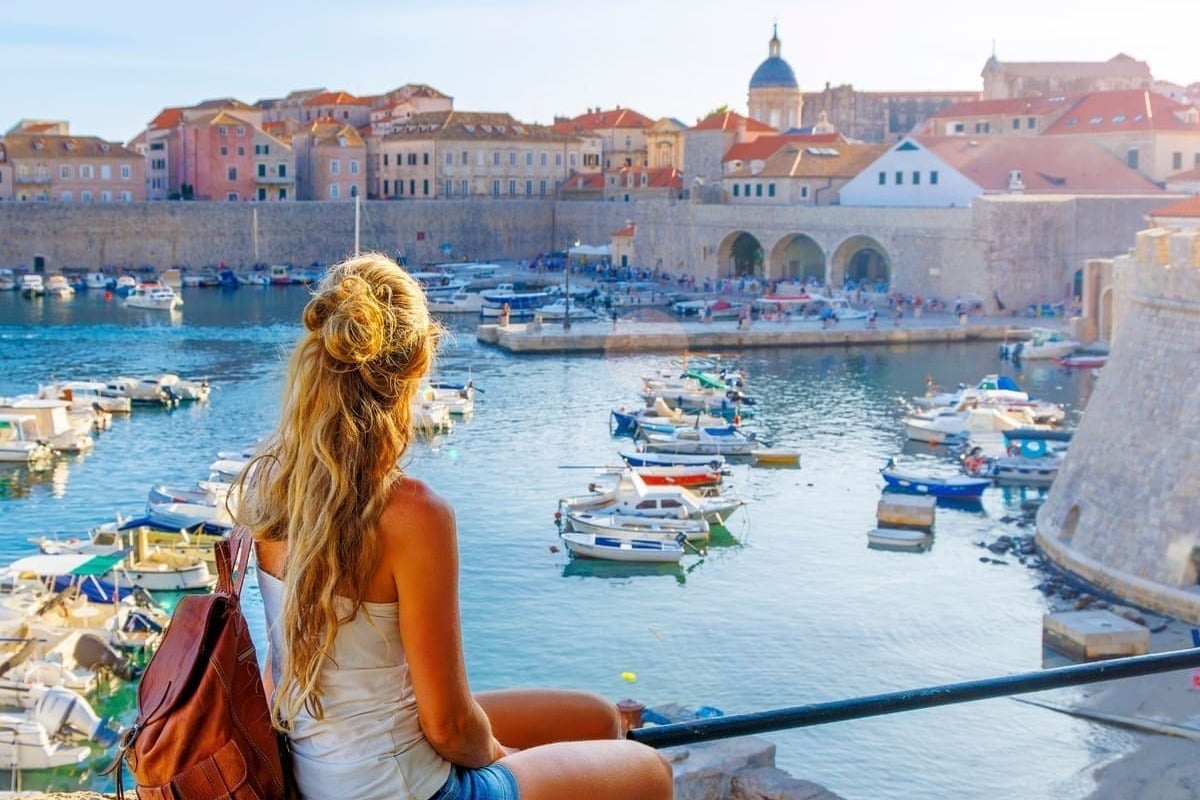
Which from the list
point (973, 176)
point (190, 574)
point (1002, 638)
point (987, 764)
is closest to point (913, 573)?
point (1002, 638)

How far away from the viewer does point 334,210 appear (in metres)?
45.2

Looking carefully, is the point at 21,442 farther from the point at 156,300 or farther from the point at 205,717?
the point at 205,717

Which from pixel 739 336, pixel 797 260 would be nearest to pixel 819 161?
pixel 797 260

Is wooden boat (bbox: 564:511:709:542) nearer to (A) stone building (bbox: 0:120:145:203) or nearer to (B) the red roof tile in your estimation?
(A) stone building (bbox: 0:120:145:203)

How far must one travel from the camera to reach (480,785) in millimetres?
1642

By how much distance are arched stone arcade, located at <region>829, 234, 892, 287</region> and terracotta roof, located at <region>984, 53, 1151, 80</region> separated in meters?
15.7

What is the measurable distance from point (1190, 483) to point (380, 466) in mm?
10166

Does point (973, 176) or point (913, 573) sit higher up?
point (973, 176)

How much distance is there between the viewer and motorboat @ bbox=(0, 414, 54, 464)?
1925 centimetres

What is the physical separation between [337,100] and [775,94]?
16227mm

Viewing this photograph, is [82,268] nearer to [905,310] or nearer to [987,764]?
[905,310]

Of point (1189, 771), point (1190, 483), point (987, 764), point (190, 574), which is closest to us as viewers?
point (1189, 771)

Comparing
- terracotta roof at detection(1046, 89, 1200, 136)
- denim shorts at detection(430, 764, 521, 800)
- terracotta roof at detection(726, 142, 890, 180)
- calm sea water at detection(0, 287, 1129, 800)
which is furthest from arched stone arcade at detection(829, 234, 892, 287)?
denim shorts at detection(430, 764, 521, 800)

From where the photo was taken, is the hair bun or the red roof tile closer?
the hair bun
